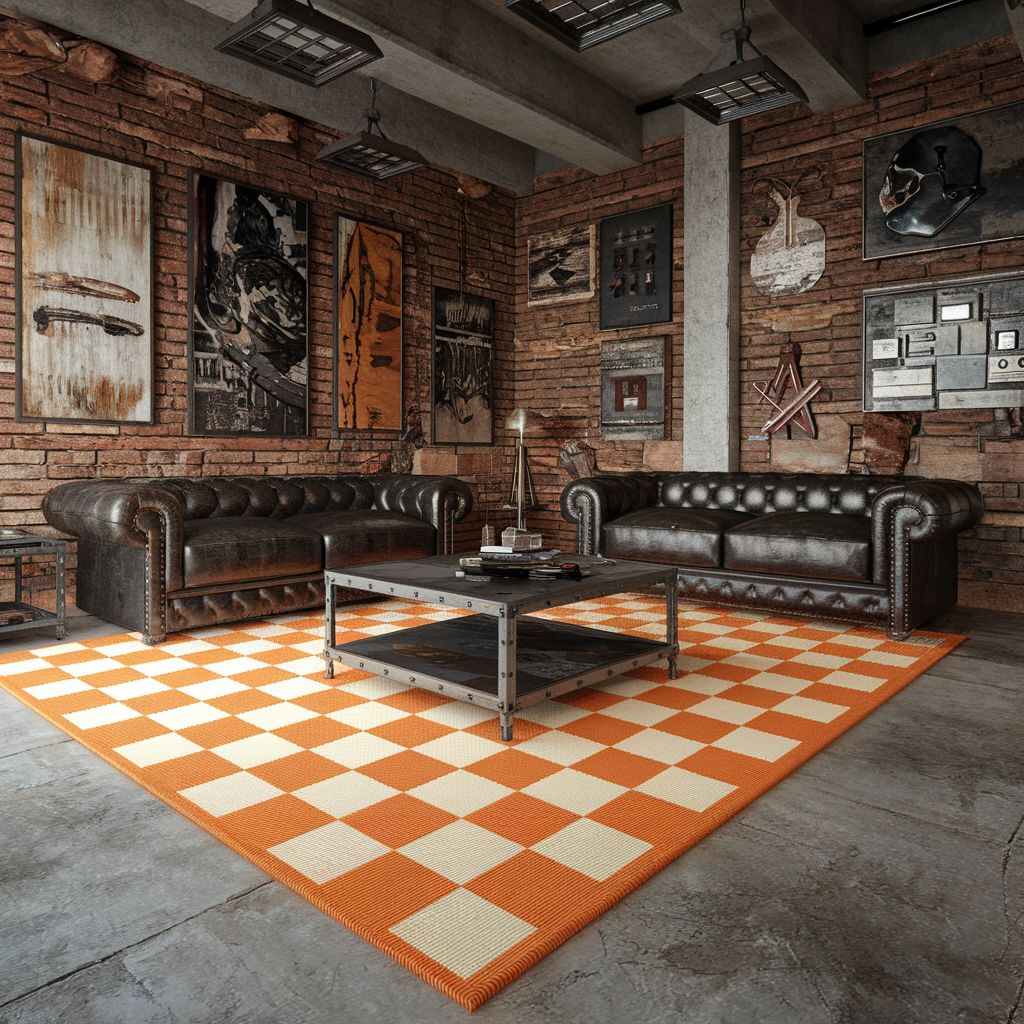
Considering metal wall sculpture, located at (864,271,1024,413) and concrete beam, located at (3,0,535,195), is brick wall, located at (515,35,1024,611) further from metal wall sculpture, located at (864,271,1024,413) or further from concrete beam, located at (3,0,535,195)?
concrete beam, located at (3,0,535,195)

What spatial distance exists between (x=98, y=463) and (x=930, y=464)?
559cm

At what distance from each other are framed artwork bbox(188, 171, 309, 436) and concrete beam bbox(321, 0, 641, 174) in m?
1.34

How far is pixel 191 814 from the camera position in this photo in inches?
82.0

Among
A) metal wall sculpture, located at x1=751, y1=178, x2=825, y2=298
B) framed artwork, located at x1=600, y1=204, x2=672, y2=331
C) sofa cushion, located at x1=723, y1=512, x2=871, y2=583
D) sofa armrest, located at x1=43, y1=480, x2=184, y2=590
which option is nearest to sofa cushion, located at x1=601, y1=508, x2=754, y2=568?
sofa cushion, located at x1=723, y1=512, x2=871, y2=583

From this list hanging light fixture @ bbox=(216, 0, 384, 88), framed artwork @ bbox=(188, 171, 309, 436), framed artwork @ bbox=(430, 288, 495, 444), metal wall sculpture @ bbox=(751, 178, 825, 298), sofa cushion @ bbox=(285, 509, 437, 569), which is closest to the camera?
hanging light fixture @ bbox=(216, 0, 384, 88)

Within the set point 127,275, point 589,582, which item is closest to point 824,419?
point 589,582

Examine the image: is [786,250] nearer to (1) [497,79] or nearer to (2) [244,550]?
(1) [497,79]

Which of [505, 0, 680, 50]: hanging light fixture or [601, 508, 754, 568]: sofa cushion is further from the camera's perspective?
[601, 508, 754, 568]: sofa cushion

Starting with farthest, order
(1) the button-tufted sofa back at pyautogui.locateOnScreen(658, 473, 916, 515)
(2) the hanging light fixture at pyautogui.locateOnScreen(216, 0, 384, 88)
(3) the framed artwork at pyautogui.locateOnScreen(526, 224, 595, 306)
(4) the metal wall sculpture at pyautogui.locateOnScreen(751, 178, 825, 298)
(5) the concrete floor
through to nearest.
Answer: (3) the framed artwork at pyautogui.locateOnScreen(526, 224, 595, 306) < (4) the metal wall sculpture at pyautogui.locateOnScreen(751, 178, 825, 298) < (1) the button-tufted sofa back at pyautogui.locateOnScreen(658, 473, 916, 515) < (2) the hanging light fixture at pyautogui.locateOnScreen(216, 0, 384, 88) < (5) the concrete floor

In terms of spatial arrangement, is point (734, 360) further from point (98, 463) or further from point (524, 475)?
point (98, 463)

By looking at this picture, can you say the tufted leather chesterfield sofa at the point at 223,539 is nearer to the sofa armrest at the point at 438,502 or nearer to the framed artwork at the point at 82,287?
the sofa armrest at the point at 438,502

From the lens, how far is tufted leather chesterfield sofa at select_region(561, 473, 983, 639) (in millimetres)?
4234

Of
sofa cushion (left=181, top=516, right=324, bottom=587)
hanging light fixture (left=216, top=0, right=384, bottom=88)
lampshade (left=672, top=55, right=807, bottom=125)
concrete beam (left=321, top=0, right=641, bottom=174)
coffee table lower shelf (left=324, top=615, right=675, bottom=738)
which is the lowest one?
coffee table lower shelf (left=324, top=615, right=675, bottom=738)

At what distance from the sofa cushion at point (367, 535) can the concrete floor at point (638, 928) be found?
8.54 ft
